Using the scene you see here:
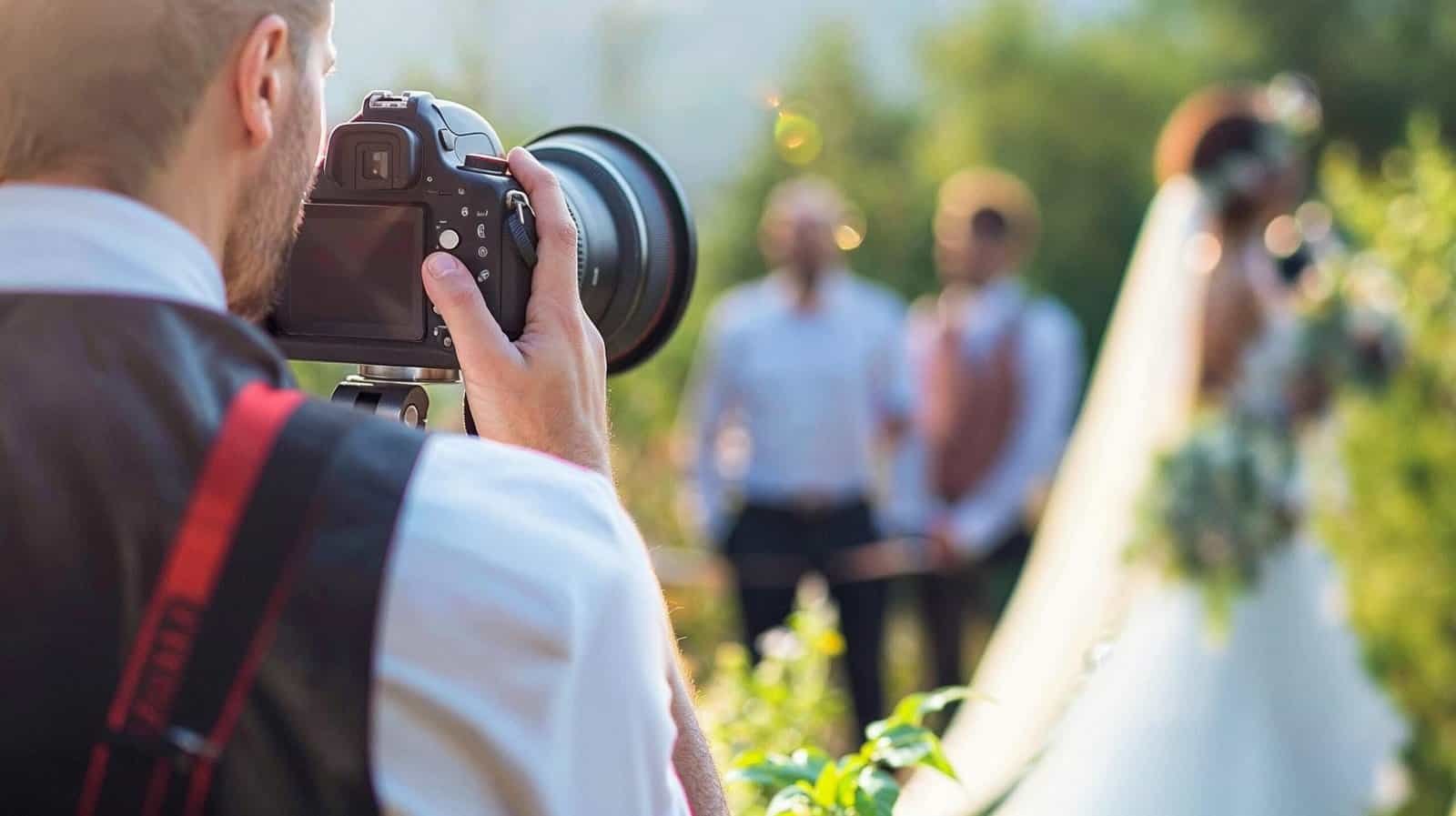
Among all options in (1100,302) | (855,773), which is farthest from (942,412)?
(1100,302)

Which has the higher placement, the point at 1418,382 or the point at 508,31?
the point at 508,31

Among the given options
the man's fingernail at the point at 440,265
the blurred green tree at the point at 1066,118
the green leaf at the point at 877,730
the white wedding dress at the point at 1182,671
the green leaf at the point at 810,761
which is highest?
the blurred green tree at the point at 1066,118

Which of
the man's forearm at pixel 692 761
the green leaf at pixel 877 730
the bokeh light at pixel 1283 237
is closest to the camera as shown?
the man's forearm at pixel 692 761

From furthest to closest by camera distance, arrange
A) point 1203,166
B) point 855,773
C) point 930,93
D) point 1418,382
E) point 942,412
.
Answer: point 930,93 → point 942,412 → point 1203,166 → point 1418,382 → point 855,773

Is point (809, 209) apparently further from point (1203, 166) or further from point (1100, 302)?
point (1100, 302)

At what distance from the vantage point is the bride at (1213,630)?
418 cm

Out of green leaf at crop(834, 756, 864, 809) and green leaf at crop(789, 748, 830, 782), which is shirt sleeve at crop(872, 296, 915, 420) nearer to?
green leaf at crop(789, 748, 830, 782)

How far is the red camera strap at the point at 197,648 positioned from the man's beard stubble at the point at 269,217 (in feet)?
0.70

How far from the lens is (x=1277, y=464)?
4289 mm

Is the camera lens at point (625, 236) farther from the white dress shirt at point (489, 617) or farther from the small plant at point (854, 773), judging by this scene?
the white dress shirt at point (489, 617)

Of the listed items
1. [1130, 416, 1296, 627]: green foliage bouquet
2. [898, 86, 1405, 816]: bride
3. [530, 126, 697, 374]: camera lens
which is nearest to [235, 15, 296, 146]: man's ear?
[530, 126, 697, 374]: camera lens

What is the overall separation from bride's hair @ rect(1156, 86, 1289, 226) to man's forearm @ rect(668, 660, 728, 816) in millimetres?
3605

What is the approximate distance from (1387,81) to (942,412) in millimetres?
13945

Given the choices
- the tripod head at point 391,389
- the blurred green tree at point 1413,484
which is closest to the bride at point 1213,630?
the blurred green tree at point 1413,484
